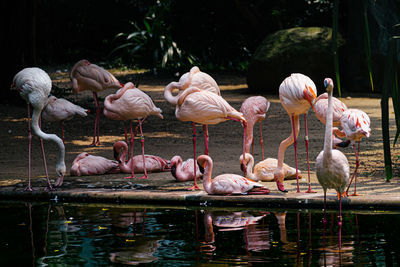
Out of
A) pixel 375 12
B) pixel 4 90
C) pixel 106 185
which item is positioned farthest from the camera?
pixel 375 12

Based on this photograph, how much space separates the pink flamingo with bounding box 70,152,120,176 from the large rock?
8211 mm

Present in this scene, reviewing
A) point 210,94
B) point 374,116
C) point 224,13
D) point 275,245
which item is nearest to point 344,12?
point 224,13

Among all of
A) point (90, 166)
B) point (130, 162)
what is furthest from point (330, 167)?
point (90, 166)

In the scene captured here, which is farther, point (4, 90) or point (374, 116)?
point (4, 90)

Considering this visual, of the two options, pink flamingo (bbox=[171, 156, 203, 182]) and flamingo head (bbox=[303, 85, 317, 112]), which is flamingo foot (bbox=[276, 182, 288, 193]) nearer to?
flamingo head (bbox=[303, 85, 317, 112])

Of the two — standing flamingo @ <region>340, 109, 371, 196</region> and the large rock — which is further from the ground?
the large rock

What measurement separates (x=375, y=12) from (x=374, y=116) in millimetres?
3723

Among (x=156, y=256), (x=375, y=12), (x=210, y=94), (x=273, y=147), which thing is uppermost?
(x=375, y=12)

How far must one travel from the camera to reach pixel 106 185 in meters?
7.48

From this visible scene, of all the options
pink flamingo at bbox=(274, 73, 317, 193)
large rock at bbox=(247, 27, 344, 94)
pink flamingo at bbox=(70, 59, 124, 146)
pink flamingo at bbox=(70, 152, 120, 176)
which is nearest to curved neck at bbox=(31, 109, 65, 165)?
pink flamingo at bbox=(70, 152, 120, 176)

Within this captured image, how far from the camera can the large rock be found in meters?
15.7

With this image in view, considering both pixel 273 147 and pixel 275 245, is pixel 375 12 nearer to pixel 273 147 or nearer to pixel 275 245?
pixel 273 147

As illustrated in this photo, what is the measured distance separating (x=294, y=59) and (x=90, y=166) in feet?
28.3

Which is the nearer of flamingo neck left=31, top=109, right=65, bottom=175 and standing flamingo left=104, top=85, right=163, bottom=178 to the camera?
flamingo neck left=31, top=109, right=65, bottom=175
